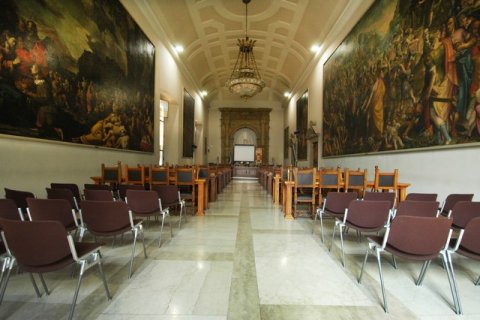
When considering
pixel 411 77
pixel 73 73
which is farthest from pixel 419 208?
pixel 73 73

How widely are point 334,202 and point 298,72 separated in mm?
13338

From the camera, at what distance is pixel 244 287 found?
2457 mm

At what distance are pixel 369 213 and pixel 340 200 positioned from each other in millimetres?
825

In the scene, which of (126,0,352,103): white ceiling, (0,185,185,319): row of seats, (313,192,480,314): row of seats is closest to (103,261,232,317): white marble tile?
(0,185,185,319): row of seats

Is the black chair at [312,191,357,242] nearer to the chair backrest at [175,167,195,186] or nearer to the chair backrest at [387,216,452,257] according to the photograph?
the chair backrest at [387,216,452,257]

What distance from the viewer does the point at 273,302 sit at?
2.20m

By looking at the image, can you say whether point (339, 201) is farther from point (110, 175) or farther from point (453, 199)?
point (110, 175)

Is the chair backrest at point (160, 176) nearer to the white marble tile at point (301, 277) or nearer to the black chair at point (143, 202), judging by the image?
the black chair at point (143, 202)

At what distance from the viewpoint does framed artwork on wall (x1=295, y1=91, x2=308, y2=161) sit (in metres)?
14.7

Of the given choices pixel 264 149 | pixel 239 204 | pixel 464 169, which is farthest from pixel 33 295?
pixel 264 149

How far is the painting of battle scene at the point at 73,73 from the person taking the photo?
407 centimetres

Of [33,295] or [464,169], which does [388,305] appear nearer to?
[33,295]

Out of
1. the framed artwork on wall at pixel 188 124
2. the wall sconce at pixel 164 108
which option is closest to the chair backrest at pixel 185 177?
the wall sconce at pixel 164 108

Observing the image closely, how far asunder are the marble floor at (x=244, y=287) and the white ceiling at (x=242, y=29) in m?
8.66
